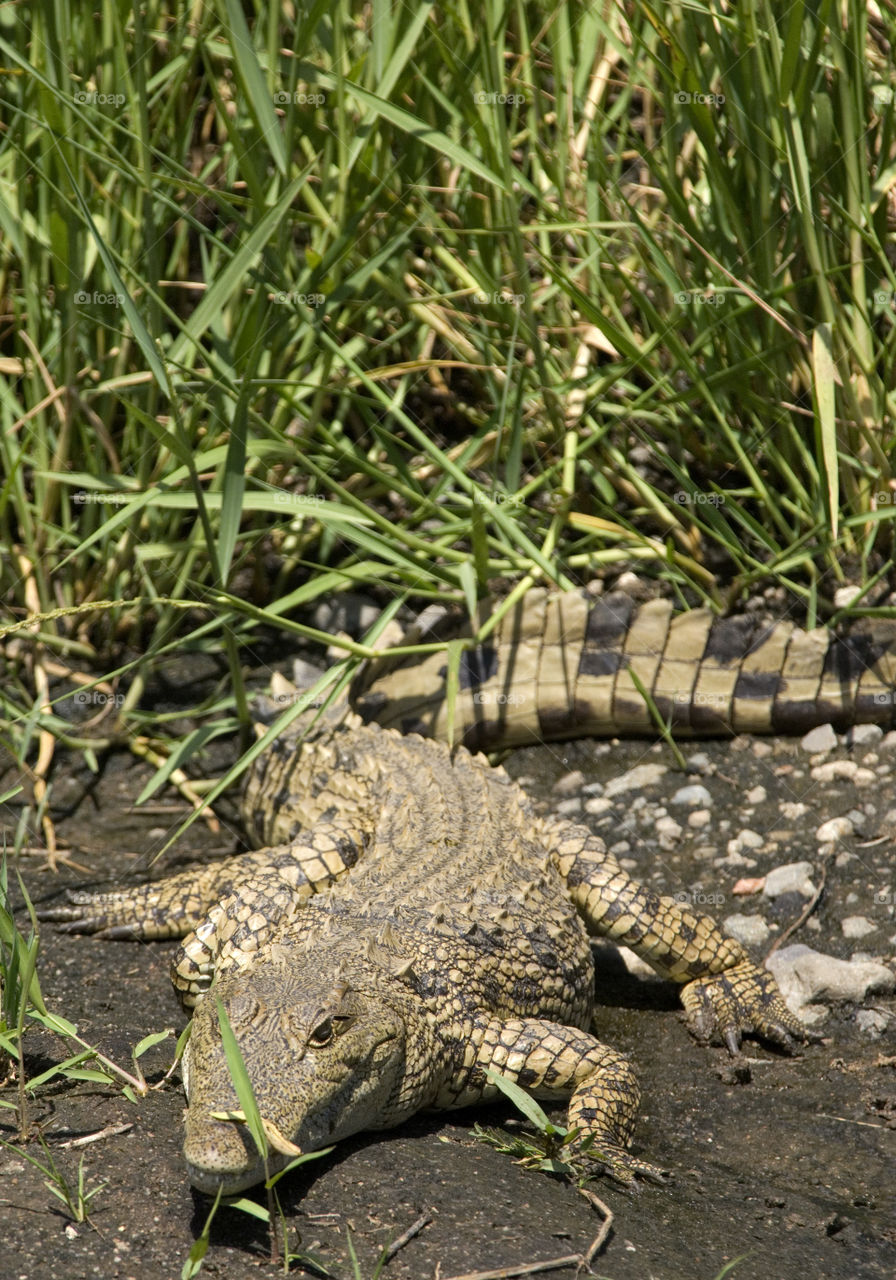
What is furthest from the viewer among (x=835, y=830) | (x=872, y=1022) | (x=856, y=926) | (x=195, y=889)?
(x=835, y=830)

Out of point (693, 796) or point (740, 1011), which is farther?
point (693, 796)

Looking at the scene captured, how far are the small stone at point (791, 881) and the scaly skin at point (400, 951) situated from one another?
0.29 meters

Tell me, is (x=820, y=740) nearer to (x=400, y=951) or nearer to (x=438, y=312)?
(x=400, y=951)

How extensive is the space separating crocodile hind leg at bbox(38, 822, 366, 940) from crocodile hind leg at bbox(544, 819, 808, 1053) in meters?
0.66

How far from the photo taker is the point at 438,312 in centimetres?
473

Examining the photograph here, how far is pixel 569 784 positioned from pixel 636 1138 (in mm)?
1562

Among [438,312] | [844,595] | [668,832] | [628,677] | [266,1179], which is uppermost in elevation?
[438,312]

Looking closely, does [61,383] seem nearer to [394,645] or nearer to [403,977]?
[394,645]

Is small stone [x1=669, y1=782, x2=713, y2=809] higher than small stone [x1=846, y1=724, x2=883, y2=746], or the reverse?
small stone [x1=846, y1=724, x2=883, y2=746]

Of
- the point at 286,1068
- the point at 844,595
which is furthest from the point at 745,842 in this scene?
the point at 286,1068

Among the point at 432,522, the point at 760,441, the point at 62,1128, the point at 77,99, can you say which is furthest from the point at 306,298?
the point at 62,1128

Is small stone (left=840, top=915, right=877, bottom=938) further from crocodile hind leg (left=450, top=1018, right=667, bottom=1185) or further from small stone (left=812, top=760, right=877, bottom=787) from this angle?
crocodile hind leg (left=450, top=1018, right=667, bottom=1185)

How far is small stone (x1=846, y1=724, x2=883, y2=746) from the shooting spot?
411cm

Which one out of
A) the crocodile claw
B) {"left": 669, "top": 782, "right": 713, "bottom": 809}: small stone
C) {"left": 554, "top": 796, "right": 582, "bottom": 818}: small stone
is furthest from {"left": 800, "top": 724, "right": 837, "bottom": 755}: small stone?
the crocodile claw
